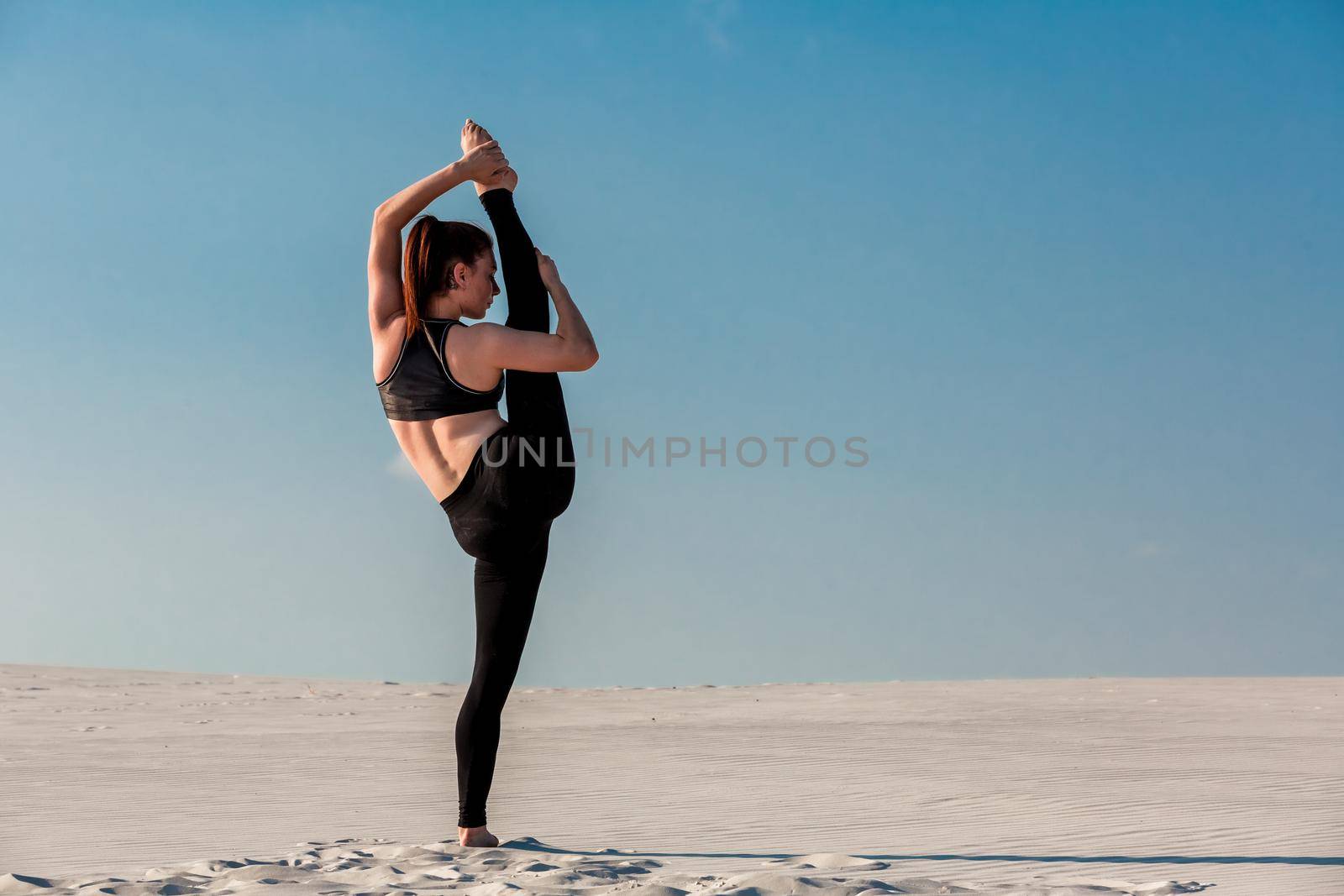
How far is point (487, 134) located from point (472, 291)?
66 centimetres

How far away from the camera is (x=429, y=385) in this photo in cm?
451

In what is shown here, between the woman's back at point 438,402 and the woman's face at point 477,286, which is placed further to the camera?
the woman's face at point 477,286

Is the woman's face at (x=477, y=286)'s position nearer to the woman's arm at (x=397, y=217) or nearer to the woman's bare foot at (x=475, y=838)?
the woman's arm at (x=397, y=217)

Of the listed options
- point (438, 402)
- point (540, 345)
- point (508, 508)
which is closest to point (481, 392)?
point (438, 402)

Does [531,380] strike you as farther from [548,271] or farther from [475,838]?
[475,838]

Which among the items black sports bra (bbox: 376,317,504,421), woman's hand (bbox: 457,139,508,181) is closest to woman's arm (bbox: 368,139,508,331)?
woman's hand (bbox: 457,139,508,181)

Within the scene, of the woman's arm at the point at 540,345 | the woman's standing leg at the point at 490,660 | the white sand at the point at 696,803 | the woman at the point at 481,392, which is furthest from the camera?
the woman's standing leg at the point at 490,660

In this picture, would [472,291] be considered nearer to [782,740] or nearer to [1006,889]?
[1006,889]

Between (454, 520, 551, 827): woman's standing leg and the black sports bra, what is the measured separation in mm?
558

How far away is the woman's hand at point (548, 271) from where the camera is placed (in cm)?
453

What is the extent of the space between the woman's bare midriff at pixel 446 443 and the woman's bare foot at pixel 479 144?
2.98 ft

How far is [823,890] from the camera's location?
380cm

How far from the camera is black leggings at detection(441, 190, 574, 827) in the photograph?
4.44 meters

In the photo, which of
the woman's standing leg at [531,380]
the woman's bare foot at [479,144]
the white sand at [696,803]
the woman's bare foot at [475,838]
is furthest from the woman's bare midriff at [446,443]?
the white sand at [696,803]
